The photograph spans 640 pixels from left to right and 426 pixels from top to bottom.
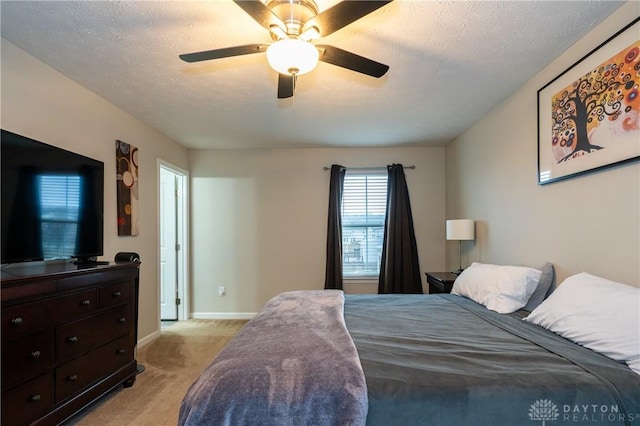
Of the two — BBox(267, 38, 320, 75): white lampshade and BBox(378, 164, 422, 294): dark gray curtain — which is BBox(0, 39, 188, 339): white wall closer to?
BBox(267, 38, 320, 75): white lampshade

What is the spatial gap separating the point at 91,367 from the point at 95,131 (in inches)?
74.7

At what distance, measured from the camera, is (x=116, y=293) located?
2.39m

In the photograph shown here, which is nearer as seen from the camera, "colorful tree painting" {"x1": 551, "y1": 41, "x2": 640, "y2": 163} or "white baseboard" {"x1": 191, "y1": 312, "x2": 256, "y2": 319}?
"colorful tree painting" {"x1": 551, "y1": 41, "x2": 640, "y2": 163}

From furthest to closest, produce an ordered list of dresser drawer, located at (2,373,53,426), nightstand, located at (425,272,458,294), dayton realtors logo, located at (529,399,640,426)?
nightstand, located at (425,272,458,294) < dresser drawer, located at (2,373,53,426) < dayton realtors logo, located at (529,399,640,426)

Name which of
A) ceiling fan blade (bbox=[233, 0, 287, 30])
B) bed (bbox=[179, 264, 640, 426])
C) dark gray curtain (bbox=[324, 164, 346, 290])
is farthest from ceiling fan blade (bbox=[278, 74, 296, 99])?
dark gray curtain (bbox=[324, 164, 346, 290])

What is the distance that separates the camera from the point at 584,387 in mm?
1124

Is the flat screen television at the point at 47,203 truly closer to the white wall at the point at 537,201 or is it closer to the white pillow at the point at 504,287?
the white pillow at the point at 504,287

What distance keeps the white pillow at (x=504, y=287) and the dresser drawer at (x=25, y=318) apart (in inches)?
108

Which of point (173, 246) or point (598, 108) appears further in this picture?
point (173, 246)

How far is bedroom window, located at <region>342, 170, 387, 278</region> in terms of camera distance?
457 centimetres

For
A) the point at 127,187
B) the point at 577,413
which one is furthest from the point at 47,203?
the point at 577,413

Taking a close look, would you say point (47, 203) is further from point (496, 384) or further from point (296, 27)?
point (496, 384)

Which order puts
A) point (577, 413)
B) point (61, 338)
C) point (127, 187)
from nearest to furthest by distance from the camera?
point (577, 413) → point (61, 338) → point (127, 187)

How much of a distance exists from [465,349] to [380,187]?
328 centimetres
